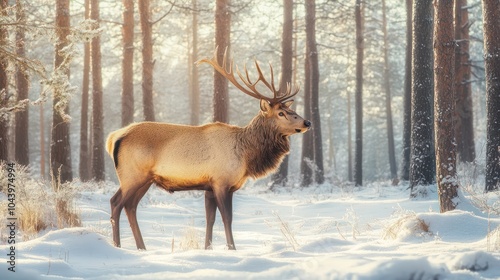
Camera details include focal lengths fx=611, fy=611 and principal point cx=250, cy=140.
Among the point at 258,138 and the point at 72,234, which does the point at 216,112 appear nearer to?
the point at 258,138

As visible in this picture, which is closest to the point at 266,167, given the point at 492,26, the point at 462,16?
the point at 492,26

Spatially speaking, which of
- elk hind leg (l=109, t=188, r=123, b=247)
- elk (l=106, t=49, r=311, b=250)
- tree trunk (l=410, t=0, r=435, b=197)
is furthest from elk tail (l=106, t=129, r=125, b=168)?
tree trunk (l=410, t=0, r=435, b=197)

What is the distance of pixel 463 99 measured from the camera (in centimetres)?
2295

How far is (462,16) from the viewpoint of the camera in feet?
78.7

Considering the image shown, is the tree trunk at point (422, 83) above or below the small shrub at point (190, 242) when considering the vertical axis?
above

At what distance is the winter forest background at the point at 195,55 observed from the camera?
12.6 meters

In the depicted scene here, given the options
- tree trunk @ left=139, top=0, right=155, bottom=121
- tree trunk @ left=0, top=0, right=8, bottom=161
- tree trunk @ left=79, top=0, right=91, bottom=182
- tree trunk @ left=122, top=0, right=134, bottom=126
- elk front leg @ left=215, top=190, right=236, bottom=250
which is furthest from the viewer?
tree trunk @ left=79, top=0, right=91, bottom=182

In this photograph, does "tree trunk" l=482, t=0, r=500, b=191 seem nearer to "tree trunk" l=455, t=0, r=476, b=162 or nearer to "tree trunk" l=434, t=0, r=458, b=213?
"tree trunk" l=434, t=0, r=458, b=213

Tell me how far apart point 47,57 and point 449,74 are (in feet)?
91.6

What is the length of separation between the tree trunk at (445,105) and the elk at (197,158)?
2368 mm

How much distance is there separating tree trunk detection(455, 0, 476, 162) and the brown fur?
16.2 meters

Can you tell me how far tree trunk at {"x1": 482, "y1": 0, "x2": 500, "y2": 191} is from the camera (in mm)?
12539

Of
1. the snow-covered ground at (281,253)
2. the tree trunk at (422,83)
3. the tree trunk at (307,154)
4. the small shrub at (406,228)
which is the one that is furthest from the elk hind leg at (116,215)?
the tree trunk at (307,154)

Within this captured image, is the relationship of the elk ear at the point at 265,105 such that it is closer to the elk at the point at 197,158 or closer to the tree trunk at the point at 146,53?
the elk at the point at 197,158
